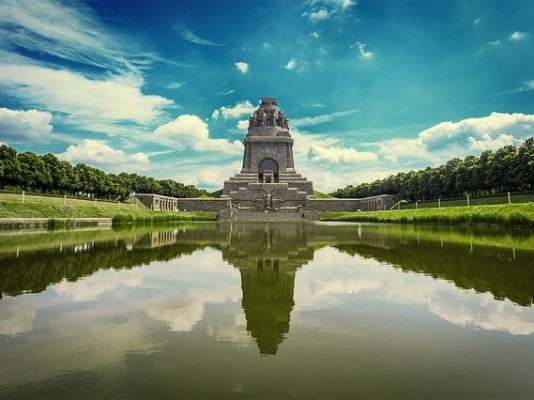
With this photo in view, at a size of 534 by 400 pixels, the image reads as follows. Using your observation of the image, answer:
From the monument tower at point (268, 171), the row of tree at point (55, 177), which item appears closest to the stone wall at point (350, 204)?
the monument tower at point (268, 171)

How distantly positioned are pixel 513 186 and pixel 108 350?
4962 centimetres

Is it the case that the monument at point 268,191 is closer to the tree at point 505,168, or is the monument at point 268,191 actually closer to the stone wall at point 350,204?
the stone wall at point 350,204

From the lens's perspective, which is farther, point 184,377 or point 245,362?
point 245,362

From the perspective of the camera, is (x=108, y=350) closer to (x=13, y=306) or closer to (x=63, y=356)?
(x=63, y=356)

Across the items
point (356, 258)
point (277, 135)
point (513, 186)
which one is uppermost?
point (277, 135)

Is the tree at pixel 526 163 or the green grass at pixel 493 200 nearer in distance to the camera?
the green grass at pixel 493 200

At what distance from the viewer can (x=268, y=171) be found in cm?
6856

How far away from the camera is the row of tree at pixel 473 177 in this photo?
39594 mm

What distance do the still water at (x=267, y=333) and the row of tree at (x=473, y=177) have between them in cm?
3977

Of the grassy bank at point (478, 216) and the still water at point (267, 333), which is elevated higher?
the grassy bank at point (478, 216)

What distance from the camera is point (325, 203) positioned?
58.6 metres

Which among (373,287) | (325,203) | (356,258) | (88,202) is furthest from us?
(325,203)

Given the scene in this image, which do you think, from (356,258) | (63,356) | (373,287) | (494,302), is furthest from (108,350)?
(356,258)

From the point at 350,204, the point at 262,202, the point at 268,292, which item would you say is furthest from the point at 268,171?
the point at 268,292
